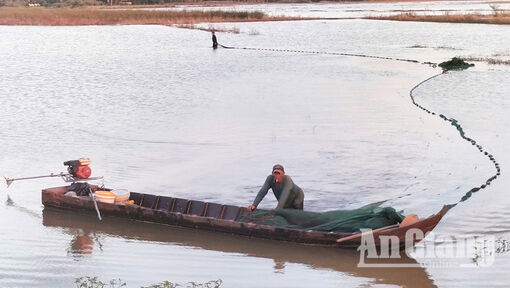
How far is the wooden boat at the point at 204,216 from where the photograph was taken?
11547 millimetres

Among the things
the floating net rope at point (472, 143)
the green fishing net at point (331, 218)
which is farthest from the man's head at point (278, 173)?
the floating net rope at point (472, 143)

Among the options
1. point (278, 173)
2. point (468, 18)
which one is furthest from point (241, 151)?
point (468, 18)

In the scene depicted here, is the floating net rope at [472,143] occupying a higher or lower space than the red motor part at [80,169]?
lower

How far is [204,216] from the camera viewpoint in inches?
520

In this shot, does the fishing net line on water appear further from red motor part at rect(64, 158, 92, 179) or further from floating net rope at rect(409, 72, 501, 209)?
red motor part at rect(64, 158, 92, 179)

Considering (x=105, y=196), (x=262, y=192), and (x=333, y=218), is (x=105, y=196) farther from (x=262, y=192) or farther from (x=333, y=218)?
(x=333, y=218)

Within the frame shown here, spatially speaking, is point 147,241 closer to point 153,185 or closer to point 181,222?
point 181,222

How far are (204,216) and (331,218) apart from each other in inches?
87.0

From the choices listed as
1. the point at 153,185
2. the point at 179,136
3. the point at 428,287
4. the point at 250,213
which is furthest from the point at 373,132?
the point at 428,287

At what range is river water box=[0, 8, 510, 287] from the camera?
1174 cm

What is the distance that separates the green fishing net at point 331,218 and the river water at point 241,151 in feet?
1.28

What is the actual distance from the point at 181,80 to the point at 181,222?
74.1 ft

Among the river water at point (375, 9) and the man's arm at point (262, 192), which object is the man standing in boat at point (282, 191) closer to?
the man's arm at point (262, 192)

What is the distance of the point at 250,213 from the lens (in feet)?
42.1
